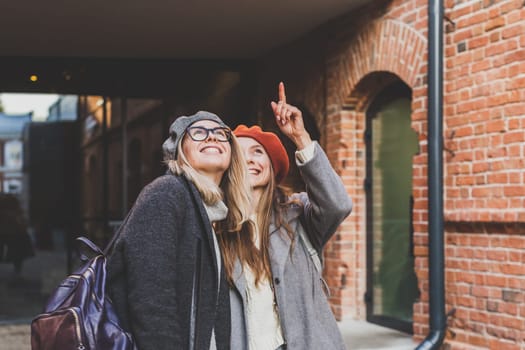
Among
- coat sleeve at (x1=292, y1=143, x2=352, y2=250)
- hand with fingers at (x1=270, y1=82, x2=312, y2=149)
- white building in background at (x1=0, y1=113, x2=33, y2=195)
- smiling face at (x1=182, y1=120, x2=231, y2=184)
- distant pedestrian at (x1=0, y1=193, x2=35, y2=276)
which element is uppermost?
white building in background at (x1=0, y1=113, x2=33, y2=195)

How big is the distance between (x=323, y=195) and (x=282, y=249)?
9.4 inches

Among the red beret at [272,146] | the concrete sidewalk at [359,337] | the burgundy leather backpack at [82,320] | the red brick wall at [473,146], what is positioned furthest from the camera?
the concrete sidewalk at [359,337]

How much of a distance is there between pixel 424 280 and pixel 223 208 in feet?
12.0

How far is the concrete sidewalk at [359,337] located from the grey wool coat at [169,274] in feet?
12.7

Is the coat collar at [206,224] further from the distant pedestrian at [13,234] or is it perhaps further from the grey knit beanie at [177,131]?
the distant pedestrian at [13,234]

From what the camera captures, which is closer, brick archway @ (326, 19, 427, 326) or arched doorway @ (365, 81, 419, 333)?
arched doorway @ (365, 81, 419, 333)

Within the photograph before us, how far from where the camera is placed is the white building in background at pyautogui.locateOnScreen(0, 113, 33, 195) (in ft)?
29.9

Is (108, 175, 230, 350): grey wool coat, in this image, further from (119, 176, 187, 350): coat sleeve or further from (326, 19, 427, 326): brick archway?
(326, 19, 427, 326): brick archway

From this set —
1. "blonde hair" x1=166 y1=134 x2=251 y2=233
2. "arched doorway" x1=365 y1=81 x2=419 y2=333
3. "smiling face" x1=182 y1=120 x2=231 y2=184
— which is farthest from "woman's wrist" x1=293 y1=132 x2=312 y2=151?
A: "arched doorway" x1=365 y1=81 x2=419 y2=333

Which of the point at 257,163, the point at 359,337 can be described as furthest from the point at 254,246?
the point at 359,337

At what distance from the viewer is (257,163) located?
2.76m

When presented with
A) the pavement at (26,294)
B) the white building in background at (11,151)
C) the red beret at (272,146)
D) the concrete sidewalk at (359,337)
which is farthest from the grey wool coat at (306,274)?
the white building in background at (11,151)

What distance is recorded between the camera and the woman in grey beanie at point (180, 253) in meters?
2.08

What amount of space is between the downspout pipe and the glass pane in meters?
0.96
